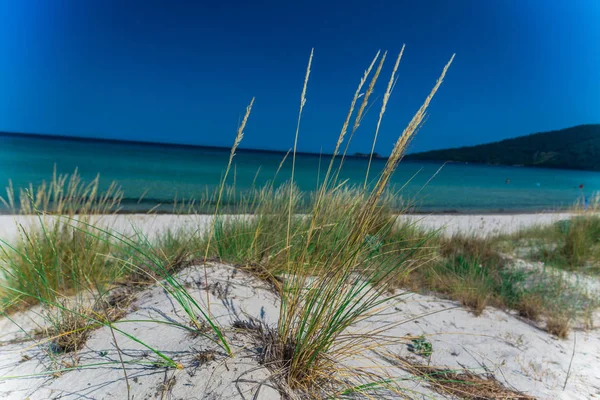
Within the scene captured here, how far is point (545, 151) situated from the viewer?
194 feet

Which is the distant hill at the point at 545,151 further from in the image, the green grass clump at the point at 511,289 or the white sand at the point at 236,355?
the white sand at the point at 236,355

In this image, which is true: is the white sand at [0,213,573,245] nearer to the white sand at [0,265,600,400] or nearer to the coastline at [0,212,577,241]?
the coastline at [0,212,577,241]

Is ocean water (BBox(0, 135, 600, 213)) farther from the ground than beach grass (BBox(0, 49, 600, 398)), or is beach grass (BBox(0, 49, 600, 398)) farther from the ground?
beach grass (BBox(0, 49, 600, 398))

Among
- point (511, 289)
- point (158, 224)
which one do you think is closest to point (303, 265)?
point (511, 289)

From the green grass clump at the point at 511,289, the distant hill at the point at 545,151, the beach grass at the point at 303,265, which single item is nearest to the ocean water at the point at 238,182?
the beach grass at the point at 303,265

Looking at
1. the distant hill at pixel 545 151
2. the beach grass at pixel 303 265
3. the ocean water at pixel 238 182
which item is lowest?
the ocean water at pixel 238 182

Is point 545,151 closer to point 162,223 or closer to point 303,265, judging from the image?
point 162,223

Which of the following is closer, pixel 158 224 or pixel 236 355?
pixel 236 355

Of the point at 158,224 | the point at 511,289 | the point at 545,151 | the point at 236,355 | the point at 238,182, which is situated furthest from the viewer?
the point at 545,151

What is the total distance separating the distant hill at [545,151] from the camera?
5462 centimetres

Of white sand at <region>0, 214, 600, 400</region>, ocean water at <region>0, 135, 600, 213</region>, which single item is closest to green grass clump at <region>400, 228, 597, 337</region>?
white sand at <region>0, 214, 600, 400</region>

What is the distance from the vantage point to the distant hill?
5462 cm

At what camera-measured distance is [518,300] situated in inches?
144

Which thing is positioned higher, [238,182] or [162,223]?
[162,223]
